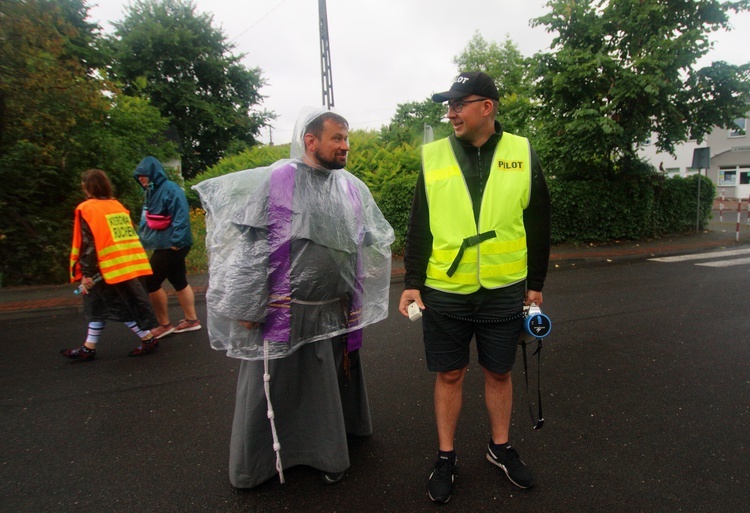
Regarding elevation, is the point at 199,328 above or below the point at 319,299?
below

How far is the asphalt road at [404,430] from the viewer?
229 centimetres

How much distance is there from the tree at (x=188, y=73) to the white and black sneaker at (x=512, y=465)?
77.1 feet

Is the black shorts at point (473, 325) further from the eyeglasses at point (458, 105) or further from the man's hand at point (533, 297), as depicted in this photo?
the eyeglasses at point (458, 105)

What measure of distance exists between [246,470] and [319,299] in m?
0.93

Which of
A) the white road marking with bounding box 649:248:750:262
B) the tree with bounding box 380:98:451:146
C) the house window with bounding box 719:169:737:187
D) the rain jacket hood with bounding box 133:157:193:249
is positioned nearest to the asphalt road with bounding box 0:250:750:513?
the rain jacket hood with bounding box 133:157:193:249

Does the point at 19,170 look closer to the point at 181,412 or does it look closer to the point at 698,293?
the point at 181,412

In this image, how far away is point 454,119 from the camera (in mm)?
2154

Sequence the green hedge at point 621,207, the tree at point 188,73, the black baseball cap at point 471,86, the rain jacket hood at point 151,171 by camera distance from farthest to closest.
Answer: the tree at point 188,73 < the green hedge at point 621,207 < the rain jacket hood at point 151,171 < the black baseball cap at point 471,86

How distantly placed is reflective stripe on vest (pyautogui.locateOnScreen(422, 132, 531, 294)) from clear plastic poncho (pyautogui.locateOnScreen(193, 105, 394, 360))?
512 mm

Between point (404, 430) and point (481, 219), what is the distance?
1537 mm

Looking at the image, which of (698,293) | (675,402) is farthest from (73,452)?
(698,293)

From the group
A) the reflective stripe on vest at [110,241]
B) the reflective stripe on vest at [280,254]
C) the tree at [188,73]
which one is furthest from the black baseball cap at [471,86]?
the tree at [188,73]

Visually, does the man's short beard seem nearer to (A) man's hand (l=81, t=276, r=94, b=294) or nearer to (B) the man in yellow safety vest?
(B) the man in yellow safety vest

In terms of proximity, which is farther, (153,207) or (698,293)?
(698,293)
